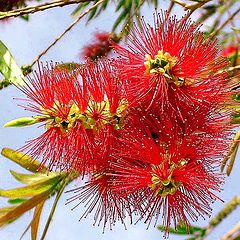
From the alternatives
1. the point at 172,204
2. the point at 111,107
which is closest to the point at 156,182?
the point at 172,204

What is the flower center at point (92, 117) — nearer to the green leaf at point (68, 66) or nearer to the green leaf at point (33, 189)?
the green leaf at point (68, 66)

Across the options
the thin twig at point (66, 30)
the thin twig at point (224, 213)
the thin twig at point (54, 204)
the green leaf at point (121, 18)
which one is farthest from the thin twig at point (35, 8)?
the green leaf at point (121, 18)

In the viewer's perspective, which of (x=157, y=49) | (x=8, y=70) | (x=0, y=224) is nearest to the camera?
(x=157, y=49)

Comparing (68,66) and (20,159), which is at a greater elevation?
(68,66)

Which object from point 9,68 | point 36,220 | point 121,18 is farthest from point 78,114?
point 121,18

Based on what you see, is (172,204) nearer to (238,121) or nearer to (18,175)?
(238,121)

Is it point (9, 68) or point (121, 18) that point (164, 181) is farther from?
point (121, 18)
